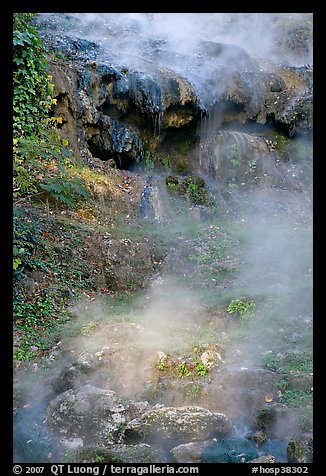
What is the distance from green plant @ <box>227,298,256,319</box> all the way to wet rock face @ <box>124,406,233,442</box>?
249cm

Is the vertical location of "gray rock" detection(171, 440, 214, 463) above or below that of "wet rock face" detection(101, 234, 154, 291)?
below

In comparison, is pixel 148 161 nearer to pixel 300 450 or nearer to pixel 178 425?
pixel 178 425

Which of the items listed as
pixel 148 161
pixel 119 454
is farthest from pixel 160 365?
pixel 148 161

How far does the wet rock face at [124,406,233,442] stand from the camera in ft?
14.4

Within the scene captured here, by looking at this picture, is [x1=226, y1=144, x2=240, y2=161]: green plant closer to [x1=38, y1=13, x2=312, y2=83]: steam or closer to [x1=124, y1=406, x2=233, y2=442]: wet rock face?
[x1=38, y1=13, x2=312, y2=83]: steam

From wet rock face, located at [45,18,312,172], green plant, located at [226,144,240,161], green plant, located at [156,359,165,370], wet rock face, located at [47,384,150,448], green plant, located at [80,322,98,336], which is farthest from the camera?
green plant, located at [226,144,240,161]

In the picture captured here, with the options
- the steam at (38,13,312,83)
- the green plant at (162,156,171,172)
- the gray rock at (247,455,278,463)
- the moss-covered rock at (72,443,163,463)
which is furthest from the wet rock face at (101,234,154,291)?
the steam at (38,13,312,83)

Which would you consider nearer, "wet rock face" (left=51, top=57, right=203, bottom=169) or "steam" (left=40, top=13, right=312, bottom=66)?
"wet rock face" (left=51, top=57, right=203, bottom=169)

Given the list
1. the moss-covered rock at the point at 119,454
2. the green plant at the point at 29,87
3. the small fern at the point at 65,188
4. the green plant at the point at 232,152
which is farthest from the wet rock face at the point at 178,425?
the green plant at the point at 232,152

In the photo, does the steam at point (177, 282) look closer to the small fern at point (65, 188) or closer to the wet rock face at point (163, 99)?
the wet rock face at point (163, 99)

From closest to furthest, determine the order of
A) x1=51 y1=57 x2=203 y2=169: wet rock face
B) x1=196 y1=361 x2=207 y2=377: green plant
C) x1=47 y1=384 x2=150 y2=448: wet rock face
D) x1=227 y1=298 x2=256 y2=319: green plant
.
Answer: x1=47 y1=384 x2=150 y2=448: wet rock face, x1=196 y1=361 x2=207 y2=377: green plant, x1=227 y1=298 x2=256 y2=319: green plant, x1=51 y1=57 x2=203 y2=169: wet rock face

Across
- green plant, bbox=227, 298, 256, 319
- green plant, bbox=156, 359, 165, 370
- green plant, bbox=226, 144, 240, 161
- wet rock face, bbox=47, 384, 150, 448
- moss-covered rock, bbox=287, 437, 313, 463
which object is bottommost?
wet rock face, bbox=47, 384, 150, 448

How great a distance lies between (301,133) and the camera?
16.1 m
